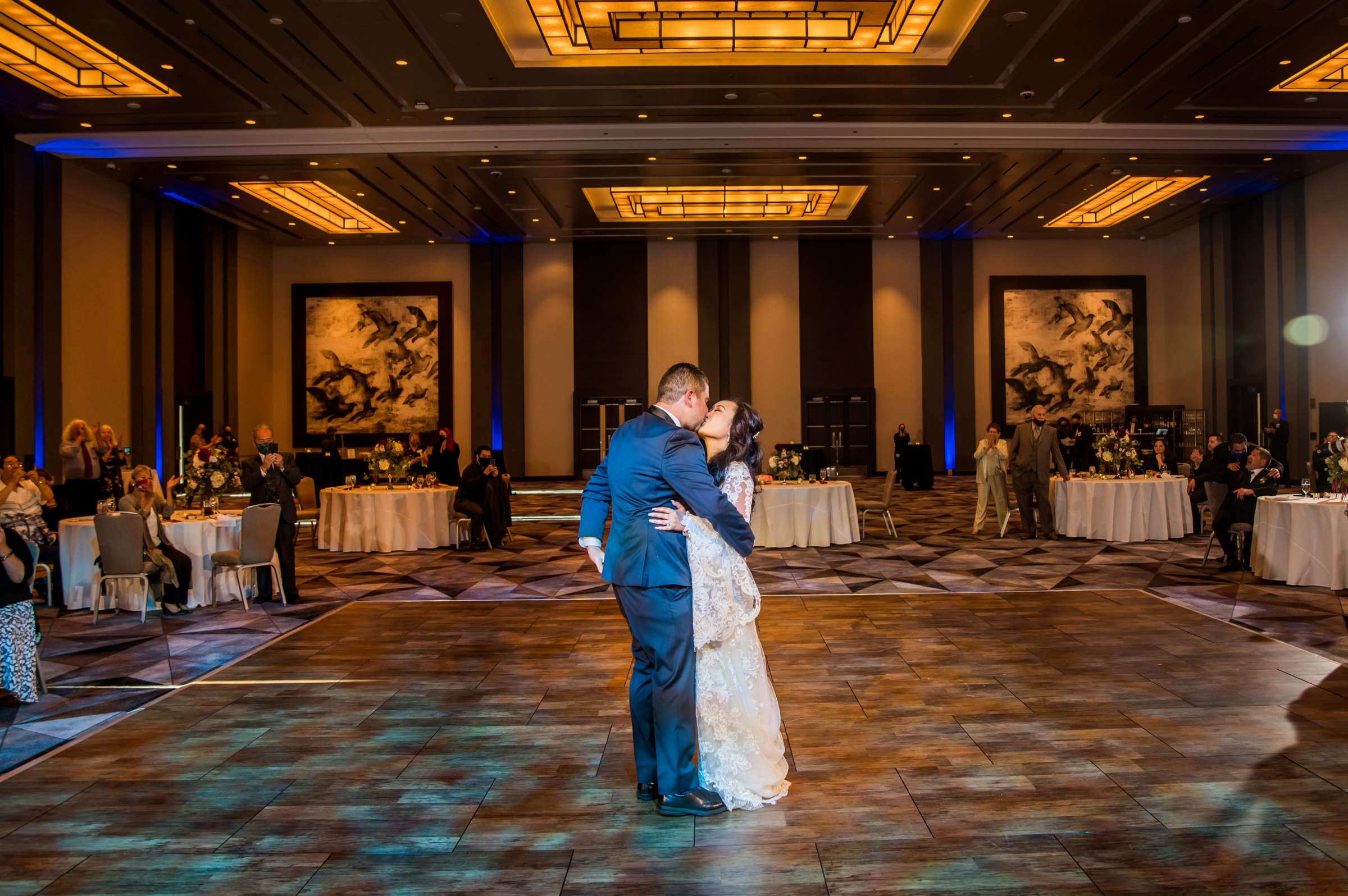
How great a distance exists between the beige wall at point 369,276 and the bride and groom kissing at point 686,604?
56.7 feet

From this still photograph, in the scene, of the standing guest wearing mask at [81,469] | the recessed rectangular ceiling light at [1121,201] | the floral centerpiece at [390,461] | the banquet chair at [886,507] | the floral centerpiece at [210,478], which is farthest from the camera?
the recessed rectangular ceiling light at [1121,201]

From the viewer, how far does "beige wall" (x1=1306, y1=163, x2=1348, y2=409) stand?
48.1 ft

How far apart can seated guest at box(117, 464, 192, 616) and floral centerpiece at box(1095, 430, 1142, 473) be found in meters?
9.43

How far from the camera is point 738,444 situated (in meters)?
3.32

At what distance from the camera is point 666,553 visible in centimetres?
296

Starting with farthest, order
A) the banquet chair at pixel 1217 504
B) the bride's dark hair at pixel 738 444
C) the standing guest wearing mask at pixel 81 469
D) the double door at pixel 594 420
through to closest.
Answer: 1. the double door at pixel 594 420
2. the standing guest wearing mask at pixel 81 469
3. the banquet chair at pixel 1217 504
4. the bride's dark hair at pixel 738 444

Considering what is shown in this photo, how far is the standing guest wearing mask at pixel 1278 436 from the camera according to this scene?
14.9 meters

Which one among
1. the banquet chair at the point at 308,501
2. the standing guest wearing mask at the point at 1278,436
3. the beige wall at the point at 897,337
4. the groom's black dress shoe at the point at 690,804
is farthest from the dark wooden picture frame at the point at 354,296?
the groom's black dress shoe at the point at 690,804

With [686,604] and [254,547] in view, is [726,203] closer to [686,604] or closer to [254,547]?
[254,547]

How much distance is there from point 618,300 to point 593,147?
7012 mm

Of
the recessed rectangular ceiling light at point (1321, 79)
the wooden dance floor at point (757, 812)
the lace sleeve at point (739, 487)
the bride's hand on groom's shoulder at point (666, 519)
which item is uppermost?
the recessed rectangular ceiling light at point (1321, 79)

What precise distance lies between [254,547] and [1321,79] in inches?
517

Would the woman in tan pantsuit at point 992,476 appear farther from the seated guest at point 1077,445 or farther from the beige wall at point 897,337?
the beige wall at point 897,337

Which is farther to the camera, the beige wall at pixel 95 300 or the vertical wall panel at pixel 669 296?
the vertical wall panel at pixel 669 296
